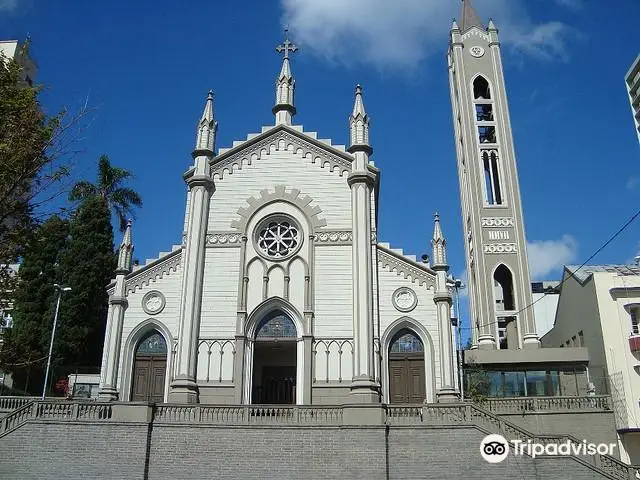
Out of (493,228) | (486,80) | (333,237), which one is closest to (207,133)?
(333,237)

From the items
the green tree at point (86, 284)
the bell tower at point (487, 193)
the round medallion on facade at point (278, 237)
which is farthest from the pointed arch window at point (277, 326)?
the green tree at point (86, 284)

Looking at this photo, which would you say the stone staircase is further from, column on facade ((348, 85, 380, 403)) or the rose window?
the rose window

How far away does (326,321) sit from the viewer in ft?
88.1

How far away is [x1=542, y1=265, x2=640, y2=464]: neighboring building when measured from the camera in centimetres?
2608

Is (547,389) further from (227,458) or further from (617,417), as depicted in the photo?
(227,458)

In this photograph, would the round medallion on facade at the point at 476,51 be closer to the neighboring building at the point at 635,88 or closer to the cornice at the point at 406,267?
the cornice at the point at 406,267

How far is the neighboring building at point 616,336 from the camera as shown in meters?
26.1

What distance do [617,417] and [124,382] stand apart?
22068 mm

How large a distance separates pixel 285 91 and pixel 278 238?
8833mm

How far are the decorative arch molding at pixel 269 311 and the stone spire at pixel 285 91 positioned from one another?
31.6 ft

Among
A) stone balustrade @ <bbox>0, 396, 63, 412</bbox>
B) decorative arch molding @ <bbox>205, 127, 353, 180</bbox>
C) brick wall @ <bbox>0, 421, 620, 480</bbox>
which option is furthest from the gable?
stone balustrade @ <bbox>0, 396, 63, 412</bbox>

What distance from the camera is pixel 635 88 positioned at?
53.5 ft

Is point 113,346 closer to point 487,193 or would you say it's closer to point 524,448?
point 524,448

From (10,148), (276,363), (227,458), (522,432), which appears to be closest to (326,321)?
(276,363)
